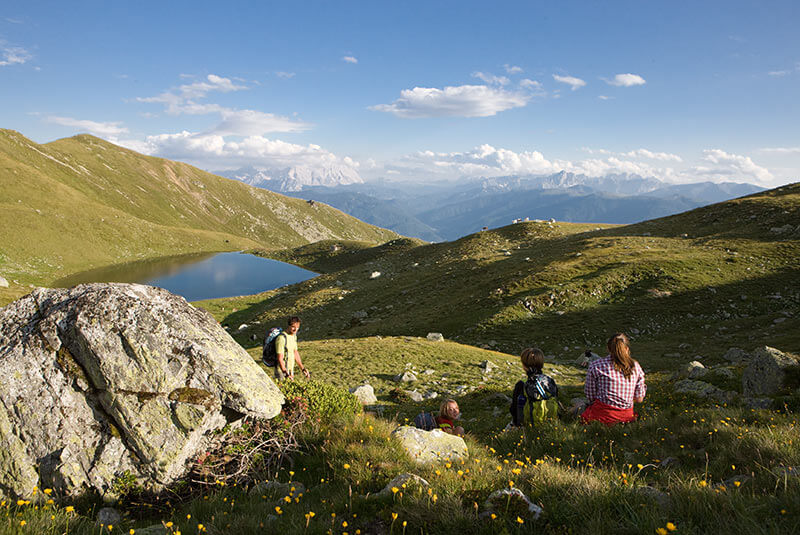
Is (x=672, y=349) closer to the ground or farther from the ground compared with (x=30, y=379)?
closer to the ground

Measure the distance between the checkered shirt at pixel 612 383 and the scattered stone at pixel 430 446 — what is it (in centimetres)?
410

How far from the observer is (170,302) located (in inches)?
331

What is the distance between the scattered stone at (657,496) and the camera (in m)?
4.74

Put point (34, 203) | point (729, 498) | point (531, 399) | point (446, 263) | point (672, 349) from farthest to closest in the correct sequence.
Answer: point (34, 203) < point (446, 263) < point (672, 349) < point (531, 399) < point (729, 498)

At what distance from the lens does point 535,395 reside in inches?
380

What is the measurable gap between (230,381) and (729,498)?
27.5 feet

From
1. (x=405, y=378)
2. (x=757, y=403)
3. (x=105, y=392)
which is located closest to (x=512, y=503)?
(x=105, y=392)

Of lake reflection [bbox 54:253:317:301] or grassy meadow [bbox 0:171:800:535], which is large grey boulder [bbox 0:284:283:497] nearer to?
grassy meadow [bbox 0:171:800:535]

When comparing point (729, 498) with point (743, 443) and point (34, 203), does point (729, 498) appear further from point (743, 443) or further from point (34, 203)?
point (34, 203)

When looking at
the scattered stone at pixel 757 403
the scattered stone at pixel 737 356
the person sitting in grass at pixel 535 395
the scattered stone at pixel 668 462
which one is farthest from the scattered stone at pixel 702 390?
the scattered stone at pixel 737 356

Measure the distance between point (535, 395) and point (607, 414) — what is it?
1856mm

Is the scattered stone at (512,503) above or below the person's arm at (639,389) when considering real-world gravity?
above

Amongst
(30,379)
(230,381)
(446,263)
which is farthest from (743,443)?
(446,263)

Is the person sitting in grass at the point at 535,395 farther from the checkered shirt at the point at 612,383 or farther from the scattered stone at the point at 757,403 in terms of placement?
the scattered stone at the point at 757,403
